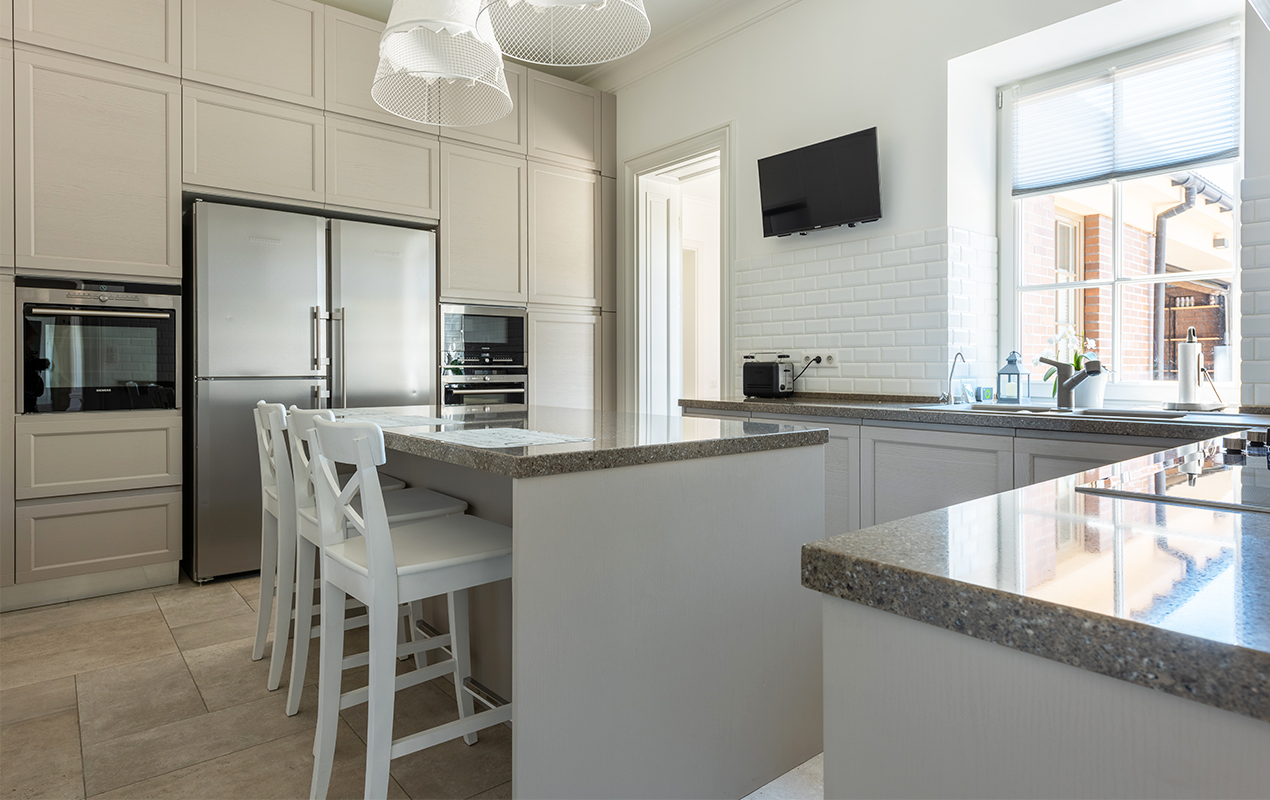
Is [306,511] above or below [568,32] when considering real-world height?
below

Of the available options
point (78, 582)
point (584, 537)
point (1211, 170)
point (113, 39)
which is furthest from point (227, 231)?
point (1211, 170)

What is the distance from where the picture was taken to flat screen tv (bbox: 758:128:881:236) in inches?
135

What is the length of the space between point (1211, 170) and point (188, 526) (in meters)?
4.70

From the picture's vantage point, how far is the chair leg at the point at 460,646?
1.92m

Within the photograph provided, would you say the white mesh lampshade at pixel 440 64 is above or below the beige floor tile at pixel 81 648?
above

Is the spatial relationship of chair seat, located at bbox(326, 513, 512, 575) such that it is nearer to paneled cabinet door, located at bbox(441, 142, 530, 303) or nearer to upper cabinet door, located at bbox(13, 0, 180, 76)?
paneled cabinet door, located at bbox(441, 142, 530, 303)

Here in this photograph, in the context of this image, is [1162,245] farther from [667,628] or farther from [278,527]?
[278,527]

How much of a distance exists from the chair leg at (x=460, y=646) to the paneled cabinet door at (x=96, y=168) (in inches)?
95.9

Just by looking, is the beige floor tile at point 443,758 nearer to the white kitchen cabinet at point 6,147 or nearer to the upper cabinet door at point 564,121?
the white kitchen cabinet at point 6,147

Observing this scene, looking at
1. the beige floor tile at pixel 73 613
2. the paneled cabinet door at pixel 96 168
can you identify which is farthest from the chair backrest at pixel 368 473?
the paneled cabinet door at pixel 96 168

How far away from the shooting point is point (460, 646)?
6.40 ft

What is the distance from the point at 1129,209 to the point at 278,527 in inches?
139

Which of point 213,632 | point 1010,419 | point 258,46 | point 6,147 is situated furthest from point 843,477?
point 6,147

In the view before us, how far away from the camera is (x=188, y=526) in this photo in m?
3.46
